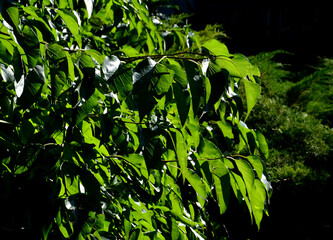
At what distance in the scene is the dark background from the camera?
980 cm

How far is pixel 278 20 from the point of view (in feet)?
42.5

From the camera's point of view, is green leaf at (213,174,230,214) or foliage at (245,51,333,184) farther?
foliage at (245,51,333,184)

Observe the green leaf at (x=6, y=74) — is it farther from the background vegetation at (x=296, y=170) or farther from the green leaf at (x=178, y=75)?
the background vegetation at (x=296, y=170)

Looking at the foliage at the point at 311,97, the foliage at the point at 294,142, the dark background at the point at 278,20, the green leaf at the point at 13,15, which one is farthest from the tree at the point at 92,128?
the dark background at the point at 278,20

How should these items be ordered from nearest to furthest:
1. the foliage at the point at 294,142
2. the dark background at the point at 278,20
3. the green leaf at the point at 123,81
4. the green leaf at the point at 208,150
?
the green leaf at the point at 123,81 < the green leaf at the point at 208,150 < the foliage at the point at 294,142 < the dark background at the point at 278,20

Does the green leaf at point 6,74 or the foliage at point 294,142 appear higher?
the green leaf at point 6,74

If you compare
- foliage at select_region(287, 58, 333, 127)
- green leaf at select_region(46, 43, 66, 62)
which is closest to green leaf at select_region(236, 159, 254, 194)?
green leaf at select_region(46, 43, 66, 62)

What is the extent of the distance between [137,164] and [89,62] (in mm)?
506

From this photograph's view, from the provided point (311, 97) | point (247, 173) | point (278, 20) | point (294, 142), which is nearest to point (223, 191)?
point (247, 173)

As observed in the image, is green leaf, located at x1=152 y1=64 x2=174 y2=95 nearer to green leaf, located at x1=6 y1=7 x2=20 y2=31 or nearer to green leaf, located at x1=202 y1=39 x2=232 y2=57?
green leaf, located at x1=202 y1=39 x2=232 y2=57

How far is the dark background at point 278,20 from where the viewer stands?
9805 millimetres

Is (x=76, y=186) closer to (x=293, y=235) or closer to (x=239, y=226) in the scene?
(x=239, y=226)

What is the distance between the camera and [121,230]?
1818mm

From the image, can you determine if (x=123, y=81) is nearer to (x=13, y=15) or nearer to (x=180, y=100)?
(x=180, y=100)
